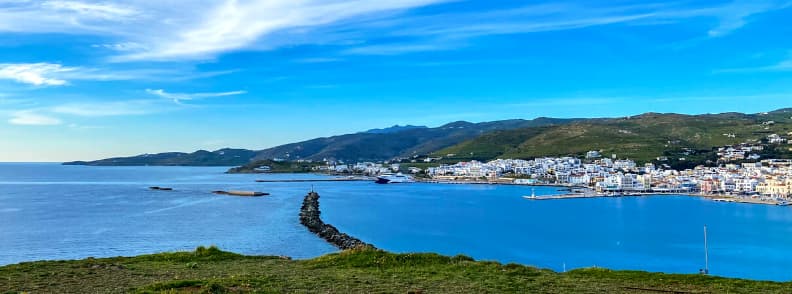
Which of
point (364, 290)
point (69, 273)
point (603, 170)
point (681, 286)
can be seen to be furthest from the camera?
point (603, 170)

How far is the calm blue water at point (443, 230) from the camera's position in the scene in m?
33.3

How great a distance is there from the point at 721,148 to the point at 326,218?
117414 millimetres

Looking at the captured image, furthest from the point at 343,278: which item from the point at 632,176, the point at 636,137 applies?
the point at 636,137

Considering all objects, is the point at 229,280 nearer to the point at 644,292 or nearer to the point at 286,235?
the point at 644,292

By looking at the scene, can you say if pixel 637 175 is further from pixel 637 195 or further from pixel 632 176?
pixel 637 195

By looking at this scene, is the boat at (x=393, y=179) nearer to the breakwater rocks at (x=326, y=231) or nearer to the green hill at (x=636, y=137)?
the green hill at (x=636, y=137)

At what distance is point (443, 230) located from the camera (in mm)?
46094

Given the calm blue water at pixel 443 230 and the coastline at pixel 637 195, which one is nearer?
the calm blue water at pixel 443 230

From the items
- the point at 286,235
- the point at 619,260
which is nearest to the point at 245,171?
the point at 286,235

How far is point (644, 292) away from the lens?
34.4 feet

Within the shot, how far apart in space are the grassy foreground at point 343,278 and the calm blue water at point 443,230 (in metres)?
17.9

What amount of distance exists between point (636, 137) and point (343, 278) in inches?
6523

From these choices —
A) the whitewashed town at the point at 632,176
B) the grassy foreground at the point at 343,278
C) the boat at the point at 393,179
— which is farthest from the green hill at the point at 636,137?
the grassy foreground at the point at 343,278

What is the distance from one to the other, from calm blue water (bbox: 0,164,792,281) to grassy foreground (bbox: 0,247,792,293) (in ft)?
58.7
